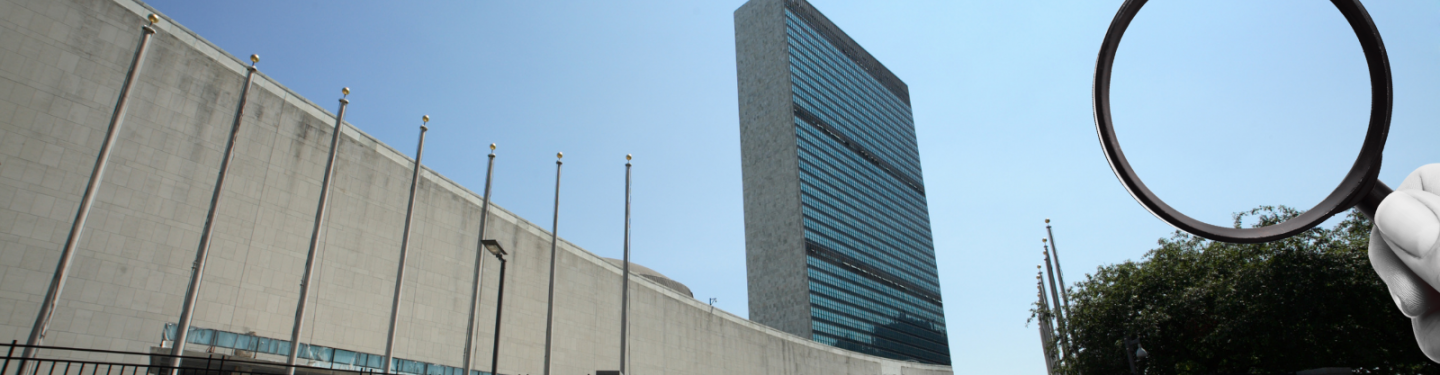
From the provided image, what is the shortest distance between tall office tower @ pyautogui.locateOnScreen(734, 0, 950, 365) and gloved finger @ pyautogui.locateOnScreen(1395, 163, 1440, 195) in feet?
389

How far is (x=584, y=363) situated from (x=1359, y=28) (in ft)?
106

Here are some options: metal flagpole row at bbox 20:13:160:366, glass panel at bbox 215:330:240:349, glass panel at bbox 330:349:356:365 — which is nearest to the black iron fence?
glass panel at bbox 215:330:240:349

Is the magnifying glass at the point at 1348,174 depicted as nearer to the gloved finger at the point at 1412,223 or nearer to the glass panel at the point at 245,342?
the gloved finger at the point at 1412,223

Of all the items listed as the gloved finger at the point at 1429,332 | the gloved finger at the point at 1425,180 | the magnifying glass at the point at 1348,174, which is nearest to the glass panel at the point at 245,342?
the magnifying glass at the point at 1348,174

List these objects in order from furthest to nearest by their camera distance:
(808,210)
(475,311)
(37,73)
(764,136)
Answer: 1. (764,136)
2. (808,210)
3. (475,311)
4. (37,73)

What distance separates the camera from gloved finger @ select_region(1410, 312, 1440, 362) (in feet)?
28.5

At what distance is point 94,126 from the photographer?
21.0 metres

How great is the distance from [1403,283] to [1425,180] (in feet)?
4.22

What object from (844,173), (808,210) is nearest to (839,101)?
(844,173)

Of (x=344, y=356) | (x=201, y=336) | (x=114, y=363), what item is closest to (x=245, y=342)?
(x=201, y=336)

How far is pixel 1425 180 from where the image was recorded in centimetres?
888

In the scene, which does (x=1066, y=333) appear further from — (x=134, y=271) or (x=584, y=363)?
(x=134, y=271)

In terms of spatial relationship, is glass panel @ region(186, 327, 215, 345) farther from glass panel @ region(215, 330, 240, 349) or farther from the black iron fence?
the black iron fence

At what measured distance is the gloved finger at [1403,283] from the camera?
8641mm
